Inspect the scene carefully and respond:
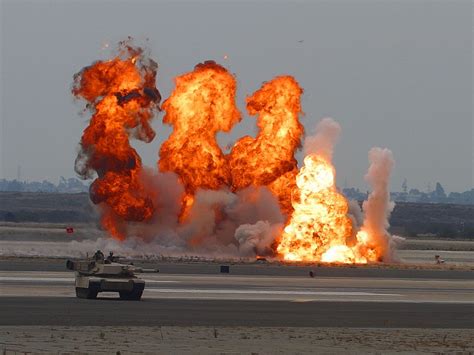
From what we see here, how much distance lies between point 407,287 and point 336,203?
100.0 ft

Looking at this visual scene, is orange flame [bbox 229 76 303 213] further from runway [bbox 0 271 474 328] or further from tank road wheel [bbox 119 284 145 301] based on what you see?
tank road wheel [bbox 119 284 145 301]

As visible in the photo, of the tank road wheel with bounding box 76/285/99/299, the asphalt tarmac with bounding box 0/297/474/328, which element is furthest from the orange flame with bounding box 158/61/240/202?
the tank road wheel with bounding box 76/285/99/299

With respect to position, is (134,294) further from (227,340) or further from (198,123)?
(198,123)

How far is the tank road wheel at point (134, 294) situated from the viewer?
180 feet

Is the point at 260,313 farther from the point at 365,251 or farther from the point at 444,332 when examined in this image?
the point at 365,251

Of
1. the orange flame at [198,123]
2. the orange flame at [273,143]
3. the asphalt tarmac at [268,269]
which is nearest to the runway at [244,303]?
the asphalt tarmac at [268,269]

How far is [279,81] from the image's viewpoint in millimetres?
107000

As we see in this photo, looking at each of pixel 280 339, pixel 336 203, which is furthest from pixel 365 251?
pixel 280 339

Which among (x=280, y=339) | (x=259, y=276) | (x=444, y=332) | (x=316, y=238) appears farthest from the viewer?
(x=316, y=238)

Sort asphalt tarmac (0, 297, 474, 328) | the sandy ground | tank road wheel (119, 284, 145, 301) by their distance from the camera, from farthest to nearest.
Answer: tank road wheel (119, 284, 145, 301)
asphalt tarmac (0, 297, 474, 328)
the sandy ground

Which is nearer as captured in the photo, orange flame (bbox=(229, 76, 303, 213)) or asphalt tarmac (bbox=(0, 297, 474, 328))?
asphalt tarmac (bbox=(0, 297, 474, 328))

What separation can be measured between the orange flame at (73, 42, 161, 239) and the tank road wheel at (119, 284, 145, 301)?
46.0 m

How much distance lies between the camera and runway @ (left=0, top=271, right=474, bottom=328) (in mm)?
46219

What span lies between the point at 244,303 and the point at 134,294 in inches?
176
